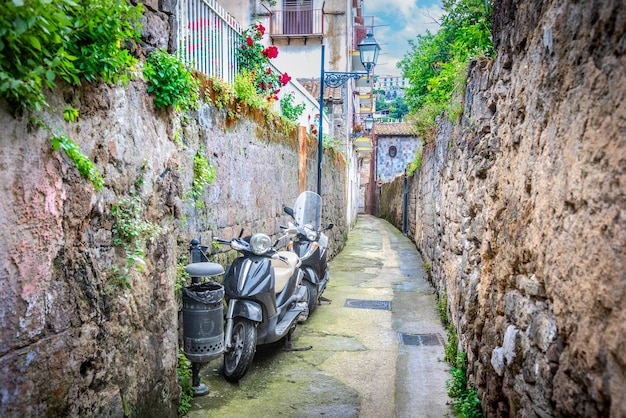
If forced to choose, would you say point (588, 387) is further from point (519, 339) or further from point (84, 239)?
point (84, 239)

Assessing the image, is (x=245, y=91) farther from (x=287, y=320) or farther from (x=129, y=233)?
(x=129, y=233)

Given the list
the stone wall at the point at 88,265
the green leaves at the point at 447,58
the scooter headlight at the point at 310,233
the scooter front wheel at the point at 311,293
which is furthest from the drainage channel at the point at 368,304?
the stone wall at the point at 88,265

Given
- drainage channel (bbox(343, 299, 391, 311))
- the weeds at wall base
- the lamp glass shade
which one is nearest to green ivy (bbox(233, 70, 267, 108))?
drainage channel (bbox(343, 299, 391, 311))

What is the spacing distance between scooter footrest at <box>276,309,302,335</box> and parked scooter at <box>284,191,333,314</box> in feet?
3.74

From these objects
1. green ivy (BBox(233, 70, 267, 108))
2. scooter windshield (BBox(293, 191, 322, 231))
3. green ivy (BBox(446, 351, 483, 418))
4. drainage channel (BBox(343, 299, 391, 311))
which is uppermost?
green ivy (BBox(233, 70, 267, 108))

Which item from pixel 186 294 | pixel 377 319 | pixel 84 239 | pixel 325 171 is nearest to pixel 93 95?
pixel 84 239

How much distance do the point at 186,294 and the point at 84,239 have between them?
118 cm

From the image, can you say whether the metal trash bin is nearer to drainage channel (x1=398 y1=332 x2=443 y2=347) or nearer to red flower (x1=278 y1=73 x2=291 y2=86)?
drainage channel (x1=398 y1=332 x2=443 y2=347)

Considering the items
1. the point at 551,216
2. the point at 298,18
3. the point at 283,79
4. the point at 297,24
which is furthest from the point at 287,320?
the point at 298,18

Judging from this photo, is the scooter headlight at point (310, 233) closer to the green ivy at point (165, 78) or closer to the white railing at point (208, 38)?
the white railing at point (208, 38)

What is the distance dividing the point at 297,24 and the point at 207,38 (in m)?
13.5

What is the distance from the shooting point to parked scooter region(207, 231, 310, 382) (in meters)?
4.11

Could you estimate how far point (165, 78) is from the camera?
123 inches

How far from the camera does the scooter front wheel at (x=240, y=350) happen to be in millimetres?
4062
